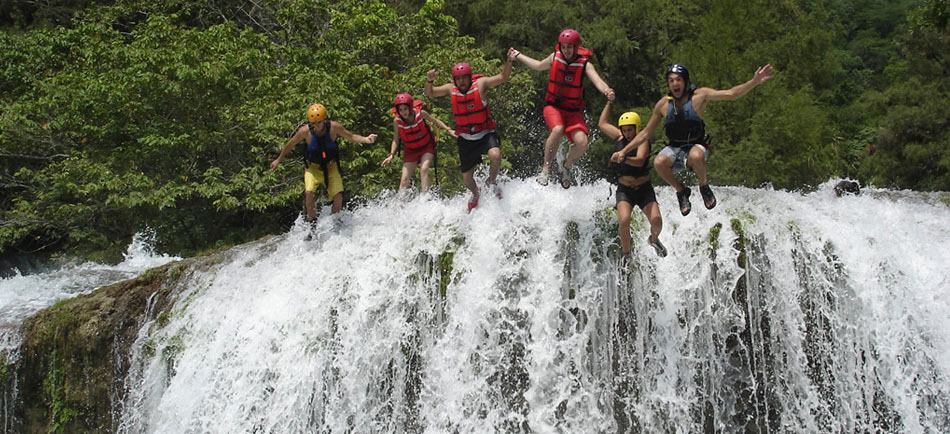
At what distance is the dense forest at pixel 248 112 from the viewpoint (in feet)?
47.3

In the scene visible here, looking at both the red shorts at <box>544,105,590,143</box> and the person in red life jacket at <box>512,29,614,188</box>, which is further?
the red shorts at <box>544,105,590,143</box>

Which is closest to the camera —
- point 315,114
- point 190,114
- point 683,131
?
point 683,131

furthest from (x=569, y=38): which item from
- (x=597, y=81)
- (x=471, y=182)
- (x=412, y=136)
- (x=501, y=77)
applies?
(x=412, y=136)

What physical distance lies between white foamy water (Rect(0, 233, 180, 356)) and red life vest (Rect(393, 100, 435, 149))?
465 cm

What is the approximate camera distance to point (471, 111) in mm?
8383

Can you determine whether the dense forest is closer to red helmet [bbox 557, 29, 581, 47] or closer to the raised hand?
red helmet [bbox 557, 29, 581, 47]

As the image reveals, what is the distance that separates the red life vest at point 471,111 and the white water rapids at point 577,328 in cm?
85

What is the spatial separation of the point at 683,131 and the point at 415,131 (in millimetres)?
3559

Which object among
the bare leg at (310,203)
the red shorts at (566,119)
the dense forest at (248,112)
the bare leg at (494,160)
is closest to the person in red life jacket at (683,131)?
the red shorts at (566,119)

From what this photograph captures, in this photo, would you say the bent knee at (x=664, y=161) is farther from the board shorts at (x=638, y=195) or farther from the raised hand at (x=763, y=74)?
the raised hand at (x=763, y=74)

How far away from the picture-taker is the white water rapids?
6.91 meters

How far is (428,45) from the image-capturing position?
15.9 metres

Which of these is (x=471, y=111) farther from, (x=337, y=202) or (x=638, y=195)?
(x=638, y=195)

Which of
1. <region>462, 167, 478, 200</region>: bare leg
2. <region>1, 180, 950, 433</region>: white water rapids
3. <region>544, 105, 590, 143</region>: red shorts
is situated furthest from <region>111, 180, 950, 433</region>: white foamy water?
<region>544, 105, 590, 143</region>: red shorts
